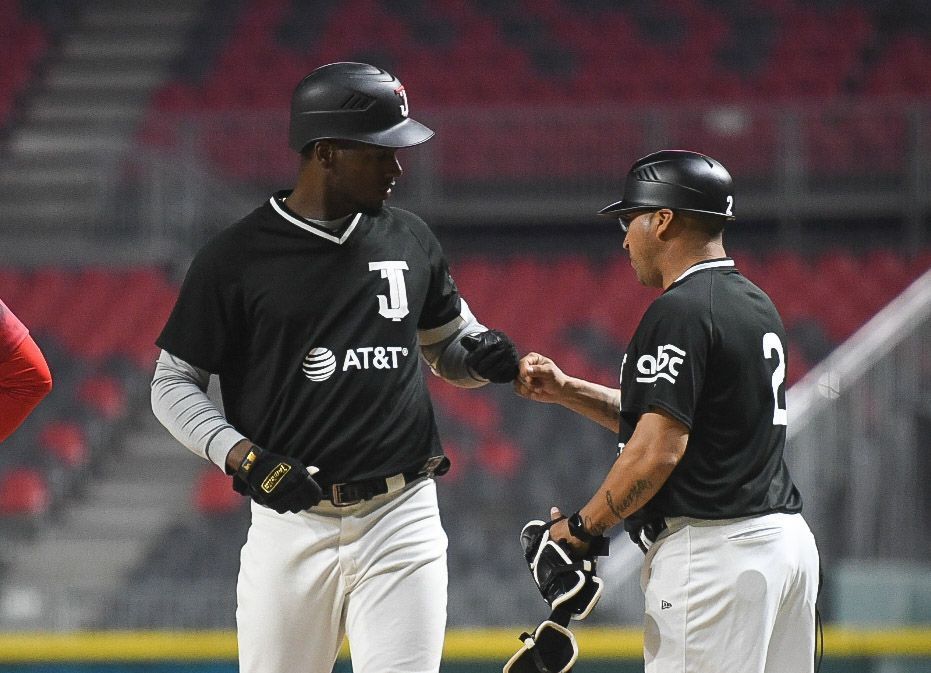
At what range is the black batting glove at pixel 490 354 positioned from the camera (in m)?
3.53

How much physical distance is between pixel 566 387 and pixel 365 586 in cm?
82

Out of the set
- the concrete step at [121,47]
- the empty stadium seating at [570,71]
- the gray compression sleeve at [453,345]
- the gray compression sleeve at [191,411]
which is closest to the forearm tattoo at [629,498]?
the gray compression sleeve at [453,345]

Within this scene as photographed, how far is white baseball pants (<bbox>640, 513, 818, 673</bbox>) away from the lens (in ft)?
10.5

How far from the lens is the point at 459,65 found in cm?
1384

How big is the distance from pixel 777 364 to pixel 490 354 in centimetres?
73

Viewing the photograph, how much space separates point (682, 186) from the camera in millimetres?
3273

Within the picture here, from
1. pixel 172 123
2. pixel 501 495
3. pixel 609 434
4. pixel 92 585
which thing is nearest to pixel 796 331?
pixel 609 434

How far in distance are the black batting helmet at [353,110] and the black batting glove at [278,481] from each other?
0.77 meters

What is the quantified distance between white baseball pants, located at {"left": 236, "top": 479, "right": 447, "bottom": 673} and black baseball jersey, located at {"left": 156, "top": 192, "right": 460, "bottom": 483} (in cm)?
13

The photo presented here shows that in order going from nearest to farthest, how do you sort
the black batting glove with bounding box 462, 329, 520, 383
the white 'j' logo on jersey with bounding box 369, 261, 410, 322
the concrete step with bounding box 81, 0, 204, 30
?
1. the white 'j' logo on jersey with bounding box 369, 261, 410, 322
2. the black batting glove with bounding box 462, 329, 520, 383
3. the concrete step with bounding box 81, 0, 204, 30

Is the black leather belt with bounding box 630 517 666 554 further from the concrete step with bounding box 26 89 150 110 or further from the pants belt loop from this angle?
the concrete step with bounding box 26 89 150 110

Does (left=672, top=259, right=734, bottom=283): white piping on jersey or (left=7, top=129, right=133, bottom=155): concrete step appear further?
(left=7, top=129, right=133, bottom=155): concrete step

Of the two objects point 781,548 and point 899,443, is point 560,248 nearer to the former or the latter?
point 899,443

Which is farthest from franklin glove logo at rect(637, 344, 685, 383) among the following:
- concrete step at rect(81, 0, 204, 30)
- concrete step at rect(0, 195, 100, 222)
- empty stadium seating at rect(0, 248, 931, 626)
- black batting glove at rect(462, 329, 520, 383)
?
concrete step at rect(81, 0, 204, 30)
